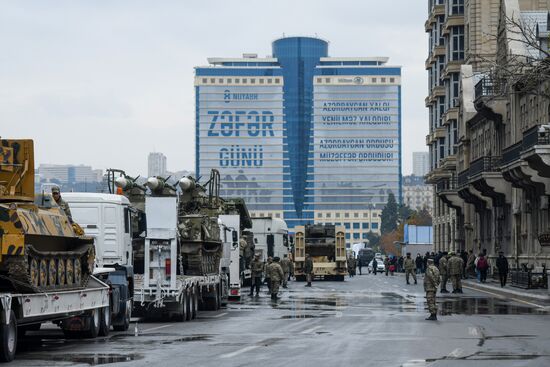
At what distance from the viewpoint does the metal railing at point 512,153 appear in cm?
5247

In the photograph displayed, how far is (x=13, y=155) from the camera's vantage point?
1881 centimetres

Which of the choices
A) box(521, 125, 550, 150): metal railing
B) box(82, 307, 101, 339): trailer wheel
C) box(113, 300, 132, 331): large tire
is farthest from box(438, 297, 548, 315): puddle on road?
box(82, 307, 101, 339): trailer wheel

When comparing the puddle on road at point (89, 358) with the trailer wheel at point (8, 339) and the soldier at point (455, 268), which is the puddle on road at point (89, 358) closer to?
the trailer wheel at point (8, 339)

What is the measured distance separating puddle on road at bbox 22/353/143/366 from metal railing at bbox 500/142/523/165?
119 ft

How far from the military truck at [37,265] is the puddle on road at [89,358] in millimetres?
525

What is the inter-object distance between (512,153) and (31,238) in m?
38.5

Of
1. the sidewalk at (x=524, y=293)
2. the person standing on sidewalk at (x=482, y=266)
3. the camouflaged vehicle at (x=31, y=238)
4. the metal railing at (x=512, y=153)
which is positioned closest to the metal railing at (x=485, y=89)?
the metal railing at (x=512, y=153)

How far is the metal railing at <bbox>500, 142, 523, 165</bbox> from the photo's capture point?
52.5 m

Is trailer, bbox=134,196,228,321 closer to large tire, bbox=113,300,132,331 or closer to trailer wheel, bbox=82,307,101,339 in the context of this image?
large tire, bbox=113,300,132,331

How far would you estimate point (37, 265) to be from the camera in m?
18.4

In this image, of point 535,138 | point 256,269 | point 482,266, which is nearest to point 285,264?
point 482,266

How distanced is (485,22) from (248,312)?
155ft

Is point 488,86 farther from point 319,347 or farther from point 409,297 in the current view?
point 319,347

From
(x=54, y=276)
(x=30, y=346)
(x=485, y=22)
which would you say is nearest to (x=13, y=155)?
(x=54, y=276)
